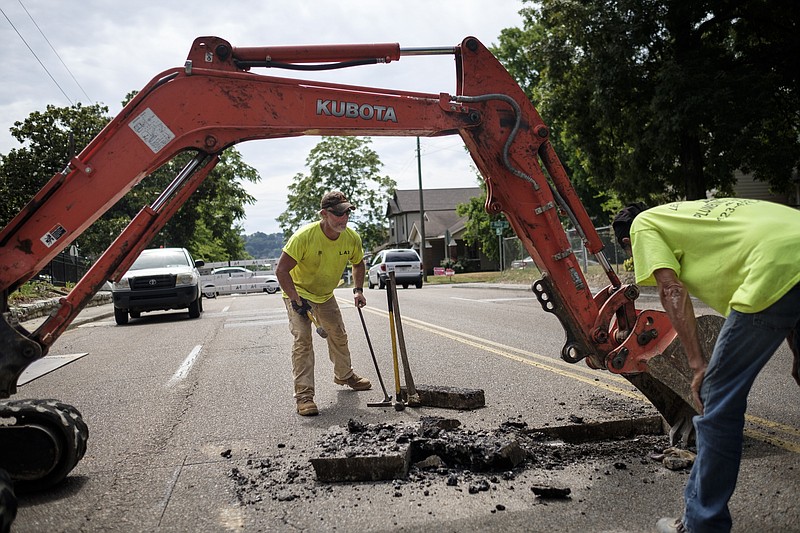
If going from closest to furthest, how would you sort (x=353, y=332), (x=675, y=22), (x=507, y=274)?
1. (x=353, y=332)
2. (x=675, y=22)
3. (x=507, y=274)

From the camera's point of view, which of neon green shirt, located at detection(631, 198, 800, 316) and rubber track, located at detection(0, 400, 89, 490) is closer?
neon green shirt, located at detection(631, 198, 800, 316)

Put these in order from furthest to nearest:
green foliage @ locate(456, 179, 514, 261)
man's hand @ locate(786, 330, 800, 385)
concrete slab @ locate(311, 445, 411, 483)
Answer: green foliage @ locate(456, 179, 514, 261) < concrete slab @ locate(311, 445, 411, 483) < man's hand @ locate(786, 330, 800, 385)

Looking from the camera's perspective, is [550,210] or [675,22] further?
[675,22]

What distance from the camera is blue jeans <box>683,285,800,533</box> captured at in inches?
107

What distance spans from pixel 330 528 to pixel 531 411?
2.60 m

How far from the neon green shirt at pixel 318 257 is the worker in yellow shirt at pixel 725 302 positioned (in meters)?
4.05

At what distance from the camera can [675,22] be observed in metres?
18.0

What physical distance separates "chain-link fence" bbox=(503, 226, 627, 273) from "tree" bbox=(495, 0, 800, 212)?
9.22ft

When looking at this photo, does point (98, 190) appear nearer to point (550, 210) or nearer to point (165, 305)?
point (550, 210)

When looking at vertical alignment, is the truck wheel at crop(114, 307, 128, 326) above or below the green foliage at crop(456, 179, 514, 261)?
below

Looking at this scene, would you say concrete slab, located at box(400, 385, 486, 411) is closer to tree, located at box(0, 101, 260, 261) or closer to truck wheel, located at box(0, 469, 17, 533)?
truck wheel, located at box(0, 469, 17, 533)

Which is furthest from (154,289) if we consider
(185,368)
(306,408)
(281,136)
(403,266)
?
(403,266)

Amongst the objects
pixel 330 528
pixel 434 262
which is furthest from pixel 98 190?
pixel 434 262

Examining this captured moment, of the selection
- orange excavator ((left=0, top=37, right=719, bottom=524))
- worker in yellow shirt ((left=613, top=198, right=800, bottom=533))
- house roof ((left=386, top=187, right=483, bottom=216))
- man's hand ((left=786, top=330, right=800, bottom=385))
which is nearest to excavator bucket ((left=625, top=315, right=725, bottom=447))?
orange excavator ((left=0, top=37, right=719, bottom=524))
